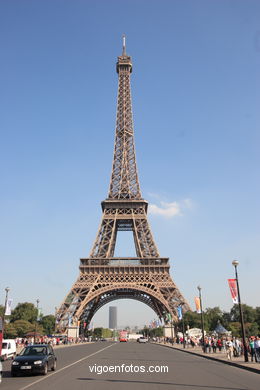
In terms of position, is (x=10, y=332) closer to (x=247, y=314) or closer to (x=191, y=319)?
(x=191, y=319)

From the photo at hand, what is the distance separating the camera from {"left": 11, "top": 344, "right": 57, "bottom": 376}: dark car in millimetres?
16578

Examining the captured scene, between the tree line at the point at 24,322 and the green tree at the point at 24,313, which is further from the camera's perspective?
the green tree at the point at 24,313

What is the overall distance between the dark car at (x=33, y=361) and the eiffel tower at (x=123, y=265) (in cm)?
4686

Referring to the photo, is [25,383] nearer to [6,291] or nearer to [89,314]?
[6,291]

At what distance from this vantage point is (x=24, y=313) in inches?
3834

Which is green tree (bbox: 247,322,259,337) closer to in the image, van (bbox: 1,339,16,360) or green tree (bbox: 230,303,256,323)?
green tree (bbox: 230,303,256,323)

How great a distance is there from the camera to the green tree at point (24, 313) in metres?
97.4

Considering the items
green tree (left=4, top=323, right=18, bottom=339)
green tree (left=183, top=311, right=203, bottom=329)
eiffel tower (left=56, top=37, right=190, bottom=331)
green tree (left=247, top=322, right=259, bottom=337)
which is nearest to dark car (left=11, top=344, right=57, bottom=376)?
eiffel tower (left=56, top=37, right=190, bottom=331)

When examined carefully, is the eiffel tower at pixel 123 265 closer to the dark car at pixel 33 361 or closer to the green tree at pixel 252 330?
the green tree at pixel 252 330

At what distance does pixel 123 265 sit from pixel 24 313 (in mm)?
39759

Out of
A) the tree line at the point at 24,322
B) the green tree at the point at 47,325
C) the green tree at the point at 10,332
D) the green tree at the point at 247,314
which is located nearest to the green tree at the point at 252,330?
the green tree at the point at 247,314

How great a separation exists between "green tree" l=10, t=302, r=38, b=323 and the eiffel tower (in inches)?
951

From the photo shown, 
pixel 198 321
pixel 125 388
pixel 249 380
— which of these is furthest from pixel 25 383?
pixel 198 321

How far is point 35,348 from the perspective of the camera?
1820cm
